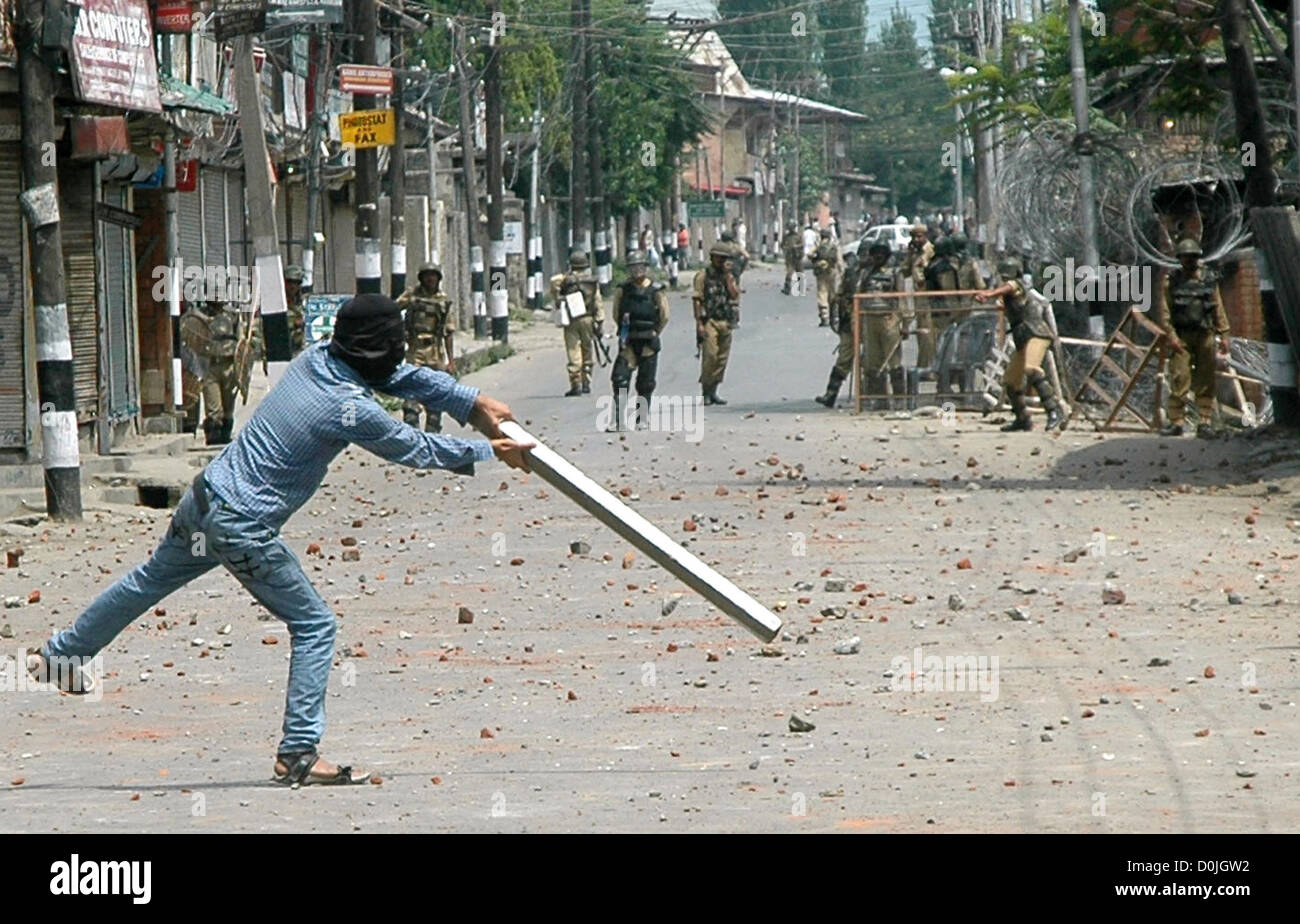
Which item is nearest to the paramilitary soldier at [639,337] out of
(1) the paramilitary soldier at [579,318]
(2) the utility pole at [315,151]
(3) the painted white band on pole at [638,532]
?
(1) the paramilitary soldier at [579,318]

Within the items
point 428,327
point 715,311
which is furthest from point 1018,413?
point 428,327

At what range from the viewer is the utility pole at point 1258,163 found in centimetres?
2012

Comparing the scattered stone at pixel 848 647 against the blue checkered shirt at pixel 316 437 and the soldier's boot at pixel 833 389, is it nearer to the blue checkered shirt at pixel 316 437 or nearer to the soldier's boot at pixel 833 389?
the blue checkered shirt at pixel 316 437

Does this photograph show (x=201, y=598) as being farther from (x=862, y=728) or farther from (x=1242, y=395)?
(x=1242, y=395)

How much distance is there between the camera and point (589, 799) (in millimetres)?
7773

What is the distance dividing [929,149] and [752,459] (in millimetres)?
124075

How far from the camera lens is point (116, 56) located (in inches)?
810

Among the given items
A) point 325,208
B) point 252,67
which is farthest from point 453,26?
point 252,67

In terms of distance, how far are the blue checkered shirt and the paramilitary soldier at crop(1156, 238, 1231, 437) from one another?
15.3m

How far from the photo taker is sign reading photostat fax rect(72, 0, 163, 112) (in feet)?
64.6

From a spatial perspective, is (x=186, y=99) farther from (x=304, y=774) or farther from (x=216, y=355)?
(x=304, y=774)

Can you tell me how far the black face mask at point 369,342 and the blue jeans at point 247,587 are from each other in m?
0.65

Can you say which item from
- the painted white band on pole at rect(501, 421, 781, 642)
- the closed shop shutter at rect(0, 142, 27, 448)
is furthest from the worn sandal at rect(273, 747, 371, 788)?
the closed shop shutter at rect(0, 142, 27, 448)

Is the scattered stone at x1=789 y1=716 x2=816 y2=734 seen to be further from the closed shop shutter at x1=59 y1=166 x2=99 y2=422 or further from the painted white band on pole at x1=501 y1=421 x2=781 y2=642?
the closed shop shutter at x1=59 y1=166 x2=99 y2=422
